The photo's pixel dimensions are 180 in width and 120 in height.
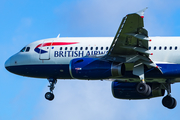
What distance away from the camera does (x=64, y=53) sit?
40969 mm

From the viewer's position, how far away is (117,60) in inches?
1490

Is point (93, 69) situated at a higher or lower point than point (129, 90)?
higher

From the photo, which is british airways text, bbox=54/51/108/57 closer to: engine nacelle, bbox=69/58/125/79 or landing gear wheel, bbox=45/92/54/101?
engine nacelle, bbox=69/58/125/79

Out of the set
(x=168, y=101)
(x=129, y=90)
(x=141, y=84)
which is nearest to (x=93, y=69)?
(x=141, y=84)

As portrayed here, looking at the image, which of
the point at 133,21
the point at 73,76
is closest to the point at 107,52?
the point at 73,76

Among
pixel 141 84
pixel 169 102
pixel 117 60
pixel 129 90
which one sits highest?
pixel 117 60

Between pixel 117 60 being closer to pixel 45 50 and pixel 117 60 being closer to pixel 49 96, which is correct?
pixel 45 50

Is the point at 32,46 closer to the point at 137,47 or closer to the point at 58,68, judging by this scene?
the point at 58,68

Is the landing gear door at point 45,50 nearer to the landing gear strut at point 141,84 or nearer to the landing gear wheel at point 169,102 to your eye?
the landing gear strut at point 141,84

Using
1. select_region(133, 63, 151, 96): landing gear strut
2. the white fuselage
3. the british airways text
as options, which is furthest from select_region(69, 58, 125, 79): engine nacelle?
the white fuselage

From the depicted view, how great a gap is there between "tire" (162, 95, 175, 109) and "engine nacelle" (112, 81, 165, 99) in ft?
3.24

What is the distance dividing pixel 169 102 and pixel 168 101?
12cm

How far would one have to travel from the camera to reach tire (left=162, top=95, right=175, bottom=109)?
1640 inches

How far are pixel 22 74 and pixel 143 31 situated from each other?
12489mm
